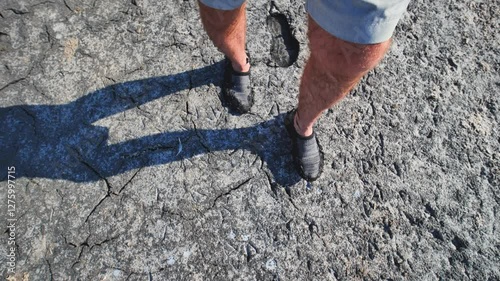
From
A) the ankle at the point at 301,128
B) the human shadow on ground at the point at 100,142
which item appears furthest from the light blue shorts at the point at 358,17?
the human shadow on ground at the point at 100,142

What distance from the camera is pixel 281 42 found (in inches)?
80.1

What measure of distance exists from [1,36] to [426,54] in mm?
2189

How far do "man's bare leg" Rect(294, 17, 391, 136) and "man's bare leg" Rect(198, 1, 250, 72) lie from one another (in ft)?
1.06

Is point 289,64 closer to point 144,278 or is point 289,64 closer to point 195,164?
point 195,164

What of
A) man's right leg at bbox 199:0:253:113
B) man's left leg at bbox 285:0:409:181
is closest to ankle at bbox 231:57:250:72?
man's right leg at bbox 199:0:253:113

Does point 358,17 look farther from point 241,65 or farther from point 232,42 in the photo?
point 241,65

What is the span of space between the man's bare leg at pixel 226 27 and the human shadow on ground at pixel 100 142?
1.31 feet

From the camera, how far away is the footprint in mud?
6.57 feet

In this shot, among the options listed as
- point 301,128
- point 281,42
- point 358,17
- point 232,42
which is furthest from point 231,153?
point 358,17

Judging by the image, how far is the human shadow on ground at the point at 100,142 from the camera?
1745 mm

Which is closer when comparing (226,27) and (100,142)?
(226,27)

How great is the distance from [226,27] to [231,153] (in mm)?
608

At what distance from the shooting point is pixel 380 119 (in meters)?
1.88

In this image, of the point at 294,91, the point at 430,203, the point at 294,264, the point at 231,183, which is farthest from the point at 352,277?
the point at 294,91
